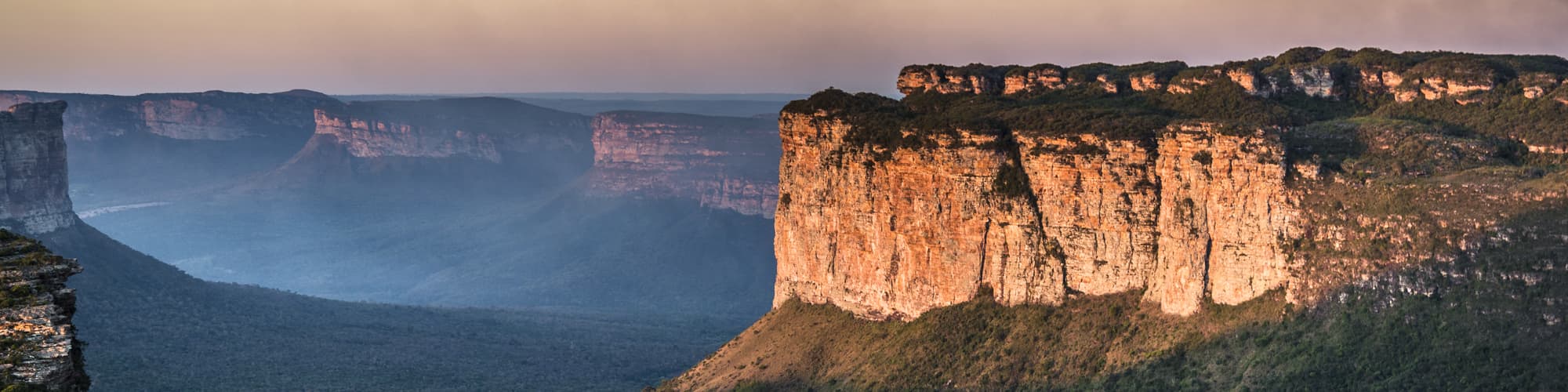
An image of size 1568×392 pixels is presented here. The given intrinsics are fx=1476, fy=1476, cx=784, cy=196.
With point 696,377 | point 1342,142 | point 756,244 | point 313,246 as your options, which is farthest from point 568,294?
point 1342,142

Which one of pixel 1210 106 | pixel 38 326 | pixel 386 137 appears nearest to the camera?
pixel 38 326

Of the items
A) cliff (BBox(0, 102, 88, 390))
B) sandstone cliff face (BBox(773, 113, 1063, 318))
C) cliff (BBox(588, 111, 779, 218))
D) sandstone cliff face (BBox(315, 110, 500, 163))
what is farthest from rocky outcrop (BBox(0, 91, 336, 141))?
cliff (BBox(0, 102, 88, 390))

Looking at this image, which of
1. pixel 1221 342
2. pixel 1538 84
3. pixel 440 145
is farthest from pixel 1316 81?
pixel 440 145

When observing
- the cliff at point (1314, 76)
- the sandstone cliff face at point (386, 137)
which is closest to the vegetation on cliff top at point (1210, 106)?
the cliff at point (1314, 76)

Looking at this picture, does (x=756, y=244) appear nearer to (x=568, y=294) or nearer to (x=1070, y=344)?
(x=568, y=294)

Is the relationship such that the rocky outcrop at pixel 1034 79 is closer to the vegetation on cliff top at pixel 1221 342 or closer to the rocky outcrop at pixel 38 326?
the vegetation on cliff top at pixel 1221 342

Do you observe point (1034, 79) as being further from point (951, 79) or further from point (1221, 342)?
point (1221, 342)
